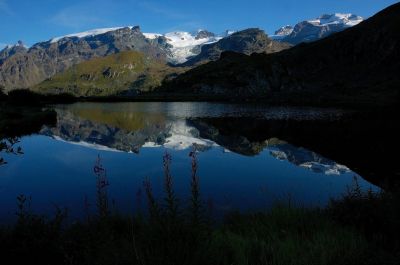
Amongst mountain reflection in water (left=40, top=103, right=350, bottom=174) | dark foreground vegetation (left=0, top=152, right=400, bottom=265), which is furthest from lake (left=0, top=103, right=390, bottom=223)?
dark foreground vegetation (left=0, top=152, right=400, bottom=265)

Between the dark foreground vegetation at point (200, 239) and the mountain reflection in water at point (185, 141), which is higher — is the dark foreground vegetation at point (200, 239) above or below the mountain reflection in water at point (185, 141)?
above

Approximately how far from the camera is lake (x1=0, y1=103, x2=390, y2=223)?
880 inches

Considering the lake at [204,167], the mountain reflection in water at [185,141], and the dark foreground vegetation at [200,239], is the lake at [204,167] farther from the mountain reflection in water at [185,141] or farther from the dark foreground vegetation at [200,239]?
the dark foreground vegetation at [200,239]

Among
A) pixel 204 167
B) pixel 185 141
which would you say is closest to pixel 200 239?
pixel 204 167

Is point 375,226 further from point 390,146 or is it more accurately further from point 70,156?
point 70,156

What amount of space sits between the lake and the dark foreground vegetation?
1.37m

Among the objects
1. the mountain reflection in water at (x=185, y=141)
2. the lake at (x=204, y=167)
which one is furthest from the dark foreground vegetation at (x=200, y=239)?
the mountain reflection in water at (x=185, y=141)

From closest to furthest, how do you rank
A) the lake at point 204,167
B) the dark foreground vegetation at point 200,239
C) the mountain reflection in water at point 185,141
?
the dark foreground vegetation at point 200,239 < the lake at point 204,167 < the mountain reflection in water at point 185,141

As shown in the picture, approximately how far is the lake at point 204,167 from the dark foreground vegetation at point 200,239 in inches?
53.8

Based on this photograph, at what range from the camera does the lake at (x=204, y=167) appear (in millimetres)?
22344

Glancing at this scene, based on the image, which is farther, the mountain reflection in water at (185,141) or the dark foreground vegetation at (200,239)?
the mountain reflection in water at (185,141)

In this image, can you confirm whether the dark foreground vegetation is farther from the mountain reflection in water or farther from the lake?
the mountain reflection in water

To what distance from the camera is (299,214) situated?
13477 millimetres

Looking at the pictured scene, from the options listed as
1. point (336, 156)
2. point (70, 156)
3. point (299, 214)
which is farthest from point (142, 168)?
point (299, 214)
